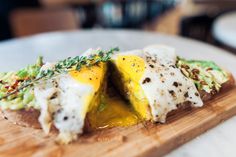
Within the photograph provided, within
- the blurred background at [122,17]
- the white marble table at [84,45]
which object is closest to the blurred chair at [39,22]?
the blurred background at [122,17]

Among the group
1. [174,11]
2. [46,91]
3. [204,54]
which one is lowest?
[174,11]

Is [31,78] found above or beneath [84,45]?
above

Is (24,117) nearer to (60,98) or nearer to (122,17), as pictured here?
(60,98)

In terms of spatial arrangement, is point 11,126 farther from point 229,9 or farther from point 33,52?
point 229,9

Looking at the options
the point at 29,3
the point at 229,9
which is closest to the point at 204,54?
the point at 29,3

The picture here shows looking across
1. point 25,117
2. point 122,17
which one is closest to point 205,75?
point 25,117

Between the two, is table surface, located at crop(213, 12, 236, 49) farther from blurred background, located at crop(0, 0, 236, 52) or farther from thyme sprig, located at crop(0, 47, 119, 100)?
thyme sprig, located at crop(0, 47, 119, 100)
